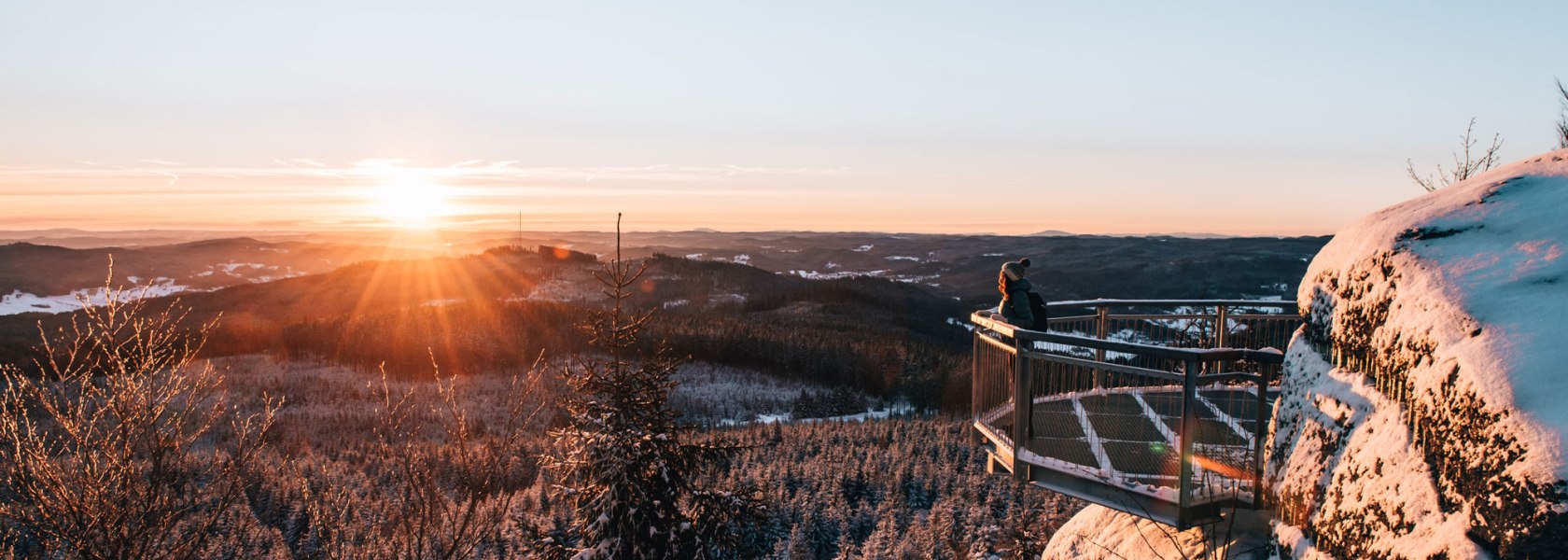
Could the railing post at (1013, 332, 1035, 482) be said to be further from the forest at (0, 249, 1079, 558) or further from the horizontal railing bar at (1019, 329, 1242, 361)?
the forest at (0, 249, 1079, 558)

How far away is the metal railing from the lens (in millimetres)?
5988

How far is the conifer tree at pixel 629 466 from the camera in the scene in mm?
11531

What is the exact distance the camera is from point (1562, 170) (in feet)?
16.1

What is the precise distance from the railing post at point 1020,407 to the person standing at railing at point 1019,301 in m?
2.19

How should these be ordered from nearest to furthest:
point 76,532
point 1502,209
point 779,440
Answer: point 1502,209 < point 76,532 < point 779,440

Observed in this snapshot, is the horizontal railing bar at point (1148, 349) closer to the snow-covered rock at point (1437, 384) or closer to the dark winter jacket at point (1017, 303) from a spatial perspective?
the snow-covered rock at point (1437, 384)

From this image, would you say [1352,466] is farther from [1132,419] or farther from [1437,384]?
[1132,419]

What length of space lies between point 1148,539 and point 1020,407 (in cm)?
192

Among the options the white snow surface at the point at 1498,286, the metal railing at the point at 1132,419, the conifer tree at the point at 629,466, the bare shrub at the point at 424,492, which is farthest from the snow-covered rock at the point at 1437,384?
the conifer tree at the point at 629,466

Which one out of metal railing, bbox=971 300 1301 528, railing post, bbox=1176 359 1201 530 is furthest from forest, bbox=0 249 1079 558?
railing post, bbox=1176 359 1201 530

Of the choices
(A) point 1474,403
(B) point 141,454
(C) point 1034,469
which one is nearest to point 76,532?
(B) point 141,454

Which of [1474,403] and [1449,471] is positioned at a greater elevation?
[1474,403]

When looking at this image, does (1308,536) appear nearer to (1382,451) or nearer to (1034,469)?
(1382,451)

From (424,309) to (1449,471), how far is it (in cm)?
14366
